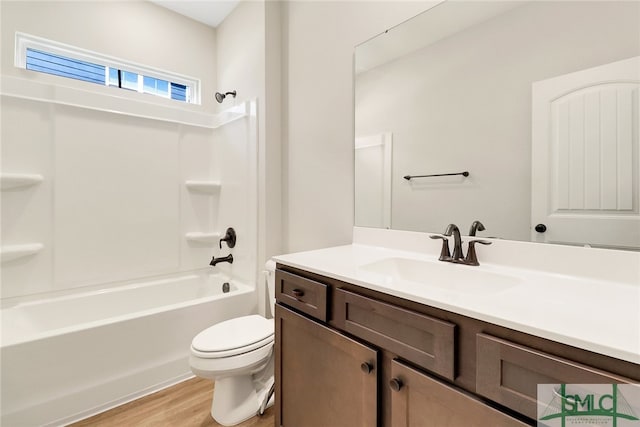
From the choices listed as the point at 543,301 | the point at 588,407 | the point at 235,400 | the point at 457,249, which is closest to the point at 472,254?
the point at 457,249

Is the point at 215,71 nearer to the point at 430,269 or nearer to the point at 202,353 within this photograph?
the point at 202,353

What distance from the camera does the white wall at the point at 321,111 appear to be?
169 cm

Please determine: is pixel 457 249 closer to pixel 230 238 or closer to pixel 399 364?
pixel 399 364

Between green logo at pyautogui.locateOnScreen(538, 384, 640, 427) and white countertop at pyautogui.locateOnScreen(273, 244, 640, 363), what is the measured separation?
0.08 m

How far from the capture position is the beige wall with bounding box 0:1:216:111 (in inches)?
79.7

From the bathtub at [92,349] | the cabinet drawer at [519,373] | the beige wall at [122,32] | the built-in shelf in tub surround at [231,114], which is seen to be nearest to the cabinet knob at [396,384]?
the cabinet drawer at [519,373]

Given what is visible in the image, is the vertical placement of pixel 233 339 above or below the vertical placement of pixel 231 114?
below

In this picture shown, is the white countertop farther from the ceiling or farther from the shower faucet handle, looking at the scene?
the ceiling

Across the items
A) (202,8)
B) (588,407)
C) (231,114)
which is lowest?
(588,407)

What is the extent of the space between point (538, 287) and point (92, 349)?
2.15m

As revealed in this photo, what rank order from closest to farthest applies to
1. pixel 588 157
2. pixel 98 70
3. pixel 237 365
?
1. pixel 588 157
2. pixel 237 365
3. pixel 98 70

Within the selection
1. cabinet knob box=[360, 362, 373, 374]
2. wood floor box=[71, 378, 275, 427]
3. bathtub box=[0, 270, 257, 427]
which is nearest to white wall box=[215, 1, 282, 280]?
bathtub box=[0, 270, 257, 427]

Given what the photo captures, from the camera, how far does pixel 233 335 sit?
1.60 m

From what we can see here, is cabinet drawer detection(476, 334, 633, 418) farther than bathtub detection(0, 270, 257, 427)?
No
